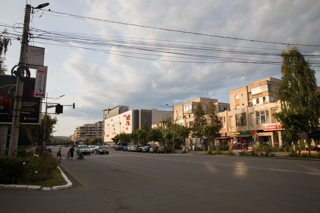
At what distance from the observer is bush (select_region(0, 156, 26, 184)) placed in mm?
8523

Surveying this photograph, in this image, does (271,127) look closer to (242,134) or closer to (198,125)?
(242,134)

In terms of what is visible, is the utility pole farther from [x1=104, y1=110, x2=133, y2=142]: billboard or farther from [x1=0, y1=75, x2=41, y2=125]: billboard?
[x1=104, y1=110, x2=133, y2=142]: billboard

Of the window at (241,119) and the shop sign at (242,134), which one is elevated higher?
the window at (241,119)

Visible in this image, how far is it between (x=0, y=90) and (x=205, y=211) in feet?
62.4

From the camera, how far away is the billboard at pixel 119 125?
106412 millimetres

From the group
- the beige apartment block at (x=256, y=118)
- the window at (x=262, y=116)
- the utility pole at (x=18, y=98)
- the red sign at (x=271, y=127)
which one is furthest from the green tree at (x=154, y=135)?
the utility pole at (x=18, y=98)

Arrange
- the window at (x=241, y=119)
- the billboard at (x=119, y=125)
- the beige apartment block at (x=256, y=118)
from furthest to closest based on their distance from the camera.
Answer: the billboard at (x=119, y=125), the window at (x=241, y=119), the beige apartment block at (x=256, y=118)

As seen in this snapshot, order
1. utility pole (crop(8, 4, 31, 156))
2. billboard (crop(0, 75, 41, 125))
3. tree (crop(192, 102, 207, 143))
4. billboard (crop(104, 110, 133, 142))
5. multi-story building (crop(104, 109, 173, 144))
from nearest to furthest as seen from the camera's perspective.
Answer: utility pole (crop(8, 4, 31, 156))
billboard (crop(0, 75, 41, 125))
tree (crop(192, 102, 207, 143))
multi-story building (crop(104, 109, 173, 144))
billboard (crop(104, 110, 133, 142))

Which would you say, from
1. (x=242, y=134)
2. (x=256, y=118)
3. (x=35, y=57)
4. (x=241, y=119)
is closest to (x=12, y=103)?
(x=35, y=57)

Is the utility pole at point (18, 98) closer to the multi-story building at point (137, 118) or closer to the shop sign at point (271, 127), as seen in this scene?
the shop sign at point (271, 127)

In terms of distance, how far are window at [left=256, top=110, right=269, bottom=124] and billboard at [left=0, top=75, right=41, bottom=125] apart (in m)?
36.6

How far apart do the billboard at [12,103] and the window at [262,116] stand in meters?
36.6

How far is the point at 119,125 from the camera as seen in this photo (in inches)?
Answer: 4678

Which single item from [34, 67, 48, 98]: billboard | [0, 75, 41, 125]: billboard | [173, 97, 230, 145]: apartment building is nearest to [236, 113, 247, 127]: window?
[173, 97, 230, 145]: apartment building
